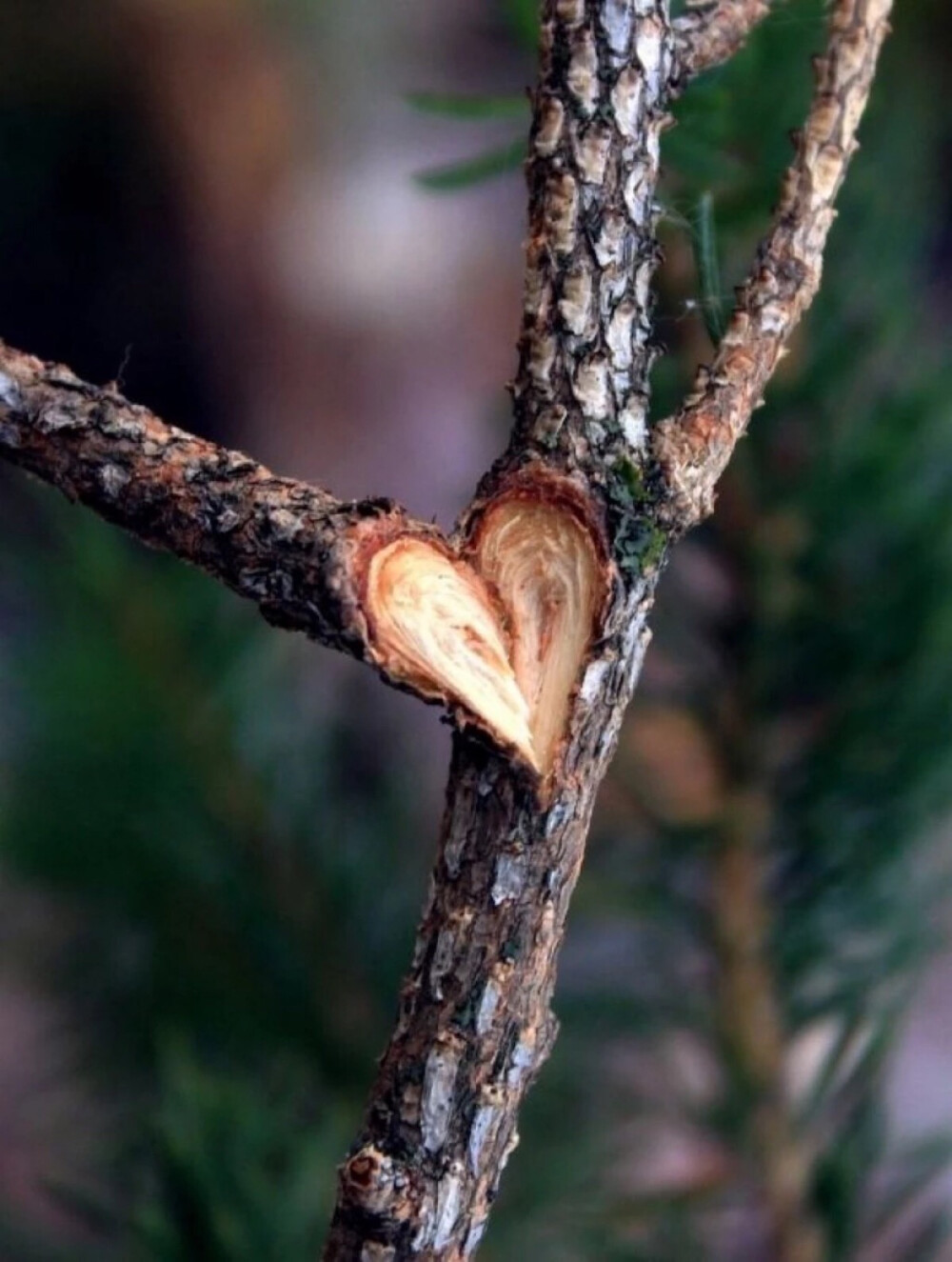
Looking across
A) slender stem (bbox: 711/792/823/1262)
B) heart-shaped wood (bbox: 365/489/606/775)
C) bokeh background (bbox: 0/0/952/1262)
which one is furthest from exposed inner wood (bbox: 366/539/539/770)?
slender stem (bbox: 711/792/823/1262)

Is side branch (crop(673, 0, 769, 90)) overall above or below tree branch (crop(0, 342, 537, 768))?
above

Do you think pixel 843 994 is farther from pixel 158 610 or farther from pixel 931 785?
pixel 158 610

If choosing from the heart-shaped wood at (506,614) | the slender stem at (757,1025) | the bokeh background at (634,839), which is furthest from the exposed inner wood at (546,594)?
the slender stem at (757,1025)

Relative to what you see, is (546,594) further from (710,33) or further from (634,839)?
(634,839)

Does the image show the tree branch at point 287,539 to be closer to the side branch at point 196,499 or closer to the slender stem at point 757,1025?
the side branch at point 196,499

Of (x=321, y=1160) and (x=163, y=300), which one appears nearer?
(x=321, y=1160)

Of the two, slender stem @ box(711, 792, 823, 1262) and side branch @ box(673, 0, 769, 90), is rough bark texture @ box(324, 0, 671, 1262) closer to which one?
side branch @ box(673, 0, 769, 90)

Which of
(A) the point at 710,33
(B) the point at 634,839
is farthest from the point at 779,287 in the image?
(B) the point at 634,839

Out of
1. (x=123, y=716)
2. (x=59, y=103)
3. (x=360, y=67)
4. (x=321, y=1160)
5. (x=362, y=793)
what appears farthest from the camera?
(x=360, y=67)

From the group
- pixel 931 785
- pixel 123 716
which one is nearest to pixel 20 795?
pixel 123 716
